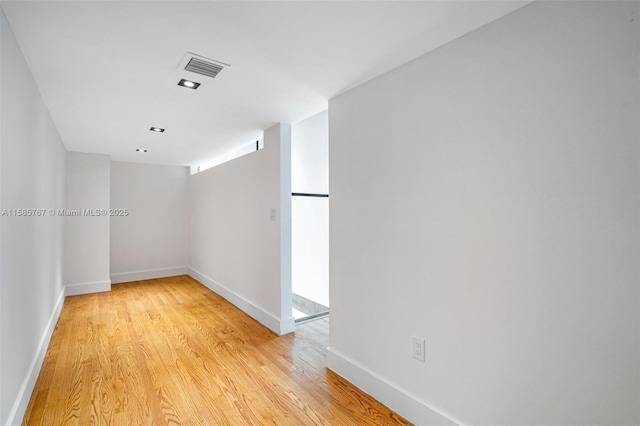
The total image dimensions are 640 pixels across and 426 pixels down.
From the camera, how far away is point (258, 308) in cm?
365

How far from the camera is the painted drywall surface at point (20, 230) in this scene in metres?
1.53

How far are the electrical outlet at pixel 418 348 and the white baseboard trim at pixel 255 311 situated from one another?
171 centimetres

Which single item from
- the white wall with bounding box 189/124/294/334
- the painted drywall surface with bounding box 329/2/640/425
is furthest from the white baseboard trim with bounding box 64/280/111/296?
the painted drywall surface with bounding box 329/2/640/425

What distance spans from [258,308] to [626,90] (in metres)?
3.50

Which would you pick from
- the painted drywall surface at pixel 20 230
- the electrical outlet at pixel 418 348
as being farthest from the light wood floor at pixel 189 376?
the electrical outlet at pixel 418 348

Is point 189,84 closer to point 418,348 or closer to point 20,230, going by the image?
point 20,230

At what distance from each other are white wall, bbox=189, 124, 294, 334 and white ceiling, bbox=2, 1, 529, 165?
73 centimetres

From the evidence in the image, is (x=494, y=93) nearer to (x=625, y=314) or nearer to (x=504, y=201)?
(x=504, y=201)

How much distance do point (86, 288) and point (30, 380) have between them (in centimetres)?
319

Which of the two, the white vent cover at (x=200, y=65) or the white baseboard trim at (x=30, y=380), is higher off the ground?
the white vent cover at (x=200, y=65)

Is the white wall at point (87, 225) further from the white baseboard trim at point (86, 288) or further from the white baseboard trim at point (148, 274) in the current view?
the white baseboard trim at point (148, 274)

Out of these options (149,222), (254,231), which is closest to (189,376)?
(254,231)

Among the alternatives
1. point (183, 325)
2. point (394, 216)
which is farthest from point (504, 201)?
point (183, 325)

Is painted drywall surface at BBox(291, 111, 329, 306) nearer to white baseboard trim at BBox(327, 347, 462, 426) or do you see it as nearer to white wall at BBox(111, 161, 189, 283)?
white baseboard trim at BBox(327, 347, 462, 426)
